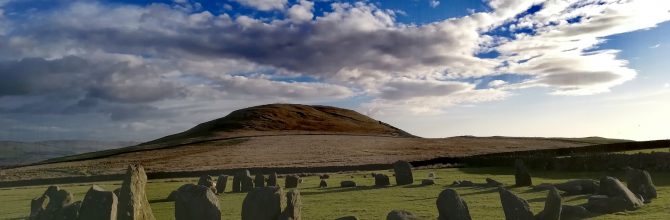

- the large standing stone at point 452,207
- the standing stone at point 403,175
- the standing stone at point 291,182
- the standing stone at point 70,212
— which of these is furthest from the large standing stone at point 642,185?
the standing stone at point 70,212

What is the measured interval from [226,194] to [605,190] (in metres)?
19.4

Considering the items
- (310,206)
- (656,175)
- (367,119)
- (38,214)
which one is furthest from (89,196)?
(367,119)

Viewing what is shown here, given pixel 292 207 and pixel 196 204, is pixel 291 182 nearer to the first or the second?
pixel 196 204

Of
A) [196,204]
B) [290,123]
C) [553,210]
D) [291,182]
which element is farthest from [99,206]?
[290,123]

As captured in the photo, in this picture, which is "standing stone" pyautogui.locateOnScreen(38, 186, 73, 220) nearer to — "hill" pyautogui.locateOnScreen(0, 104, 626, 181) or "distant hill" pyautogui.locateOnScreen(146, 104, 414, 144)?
"hill" pyautogui.locateOnScreen(0, 104, 626, 181)

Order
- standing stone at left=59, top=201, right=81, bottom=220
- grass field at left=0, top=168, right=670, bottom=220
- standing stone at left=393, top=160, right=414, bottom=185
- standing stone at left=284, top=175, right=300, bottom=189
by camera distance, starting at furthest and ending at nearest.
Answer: standing stone at left=284, top=175, right=300, bottom=189 → standing stone at left=393, top=160, right=414, bottom=185 → grass field at left=0, top=168, right=670, bottom=220 → standing stone at left=59, top=201, right=81, bottom=220

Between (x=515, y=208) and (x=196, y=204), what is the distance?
9.56m

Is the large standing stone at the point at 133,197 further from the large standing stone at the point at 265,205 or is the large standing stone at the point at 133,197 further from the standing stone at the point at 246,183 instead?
the standing stone at the point at 246,183

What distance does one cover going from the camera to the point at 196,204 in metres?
18.3

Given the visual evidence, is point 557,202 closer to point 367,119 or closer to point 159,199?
point 159,199

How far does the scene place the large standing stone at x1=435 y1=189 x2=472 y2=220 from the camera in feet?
53.0

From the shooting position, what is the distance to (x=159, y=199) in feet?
99.1

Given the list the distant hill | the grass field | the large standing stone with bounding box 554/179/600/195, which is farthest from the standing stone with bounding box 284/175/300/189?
the distant hill

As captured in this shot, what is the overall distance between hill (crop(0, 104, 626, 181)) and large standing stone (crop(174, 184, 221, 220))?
43.9 m
